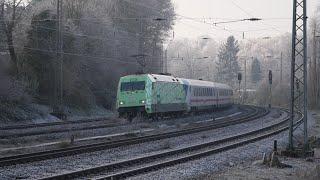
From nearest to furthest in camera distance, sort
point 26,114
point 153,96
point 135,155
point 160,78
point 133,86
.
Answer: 1. point 135,155
2. point 153,96
3. point 133,86
4. point 160,78
5. point 26,114

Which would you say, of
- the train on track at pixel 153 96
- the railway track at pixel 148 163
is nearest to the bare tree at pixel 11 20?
the train on track at pixel 153 96

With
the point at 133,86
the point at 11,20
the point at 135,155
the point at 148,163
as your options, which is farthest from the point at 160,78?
the point at 148,163

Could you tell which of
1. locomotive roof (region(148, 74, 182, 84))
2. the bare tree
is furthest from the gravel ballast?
the bare tree

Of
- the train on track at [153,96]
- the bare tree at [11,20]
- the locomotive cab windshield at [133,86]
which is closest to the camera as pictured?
the train on track at [153,96]

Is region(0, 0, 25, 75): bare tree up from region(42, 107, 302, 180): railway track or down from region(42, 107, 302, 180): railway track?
up

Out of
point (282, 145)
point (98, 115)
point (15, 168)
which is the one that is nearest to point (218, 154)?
point (282, 145)

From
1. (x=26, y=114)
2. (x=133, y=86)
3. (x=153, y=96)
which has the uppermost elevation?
(x=133, y=86)

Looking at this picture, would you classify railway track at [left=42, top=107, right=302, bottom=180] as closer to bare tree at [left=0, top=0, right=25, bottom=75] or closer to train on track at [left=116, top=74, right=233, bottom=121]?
train on track at [left=116, top=74, right=233, bottom=121]

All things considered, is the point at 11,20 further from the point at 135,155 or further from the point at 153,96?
the point at 135,155

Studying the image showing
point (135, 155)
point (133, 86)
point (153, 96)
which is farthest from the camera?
point (133, 86)

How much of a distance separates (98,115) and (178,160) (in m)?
28.5

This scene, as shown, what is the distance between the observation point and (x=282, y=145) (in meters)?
21.7

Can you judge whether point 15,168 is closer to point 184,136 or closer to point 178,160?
point 178,160

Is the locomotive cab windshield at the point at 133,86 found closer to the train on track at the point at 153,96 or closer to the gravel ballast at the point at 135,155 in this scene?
the train on track at the point at 153,96
